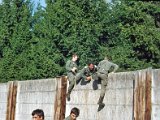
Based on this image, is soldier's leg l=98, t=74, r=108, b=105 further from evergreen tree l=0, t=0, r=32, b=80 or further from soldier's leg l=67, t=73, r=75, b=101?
evergreen tree l=0, t=0, r=32, b=80

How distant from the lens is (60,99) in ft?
50.8

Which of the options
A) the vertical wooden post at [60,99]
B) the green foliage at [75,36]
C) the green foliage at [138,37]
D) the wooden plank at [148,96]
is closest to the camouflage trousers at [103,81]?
the wooden plank at [148,96]

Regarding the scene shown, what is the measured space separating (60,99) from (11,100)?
15.2 feet

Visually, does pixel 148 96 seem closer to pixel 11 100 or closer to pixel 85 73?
pixel 85 73

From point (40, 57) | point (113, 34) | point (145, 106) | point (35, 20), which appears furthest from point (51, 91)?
point (35, 20)

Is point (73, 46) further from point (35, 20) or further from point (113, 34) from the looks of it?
point (35, 20)

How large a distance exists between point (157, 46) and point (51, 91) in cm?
1097

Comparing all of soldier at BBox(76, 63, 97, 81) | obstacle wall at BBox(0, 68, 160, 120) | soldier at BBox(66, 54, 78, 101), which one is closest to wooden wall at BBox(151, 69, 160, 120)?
obstacle wall at BBox(0, 68, 160, 120)

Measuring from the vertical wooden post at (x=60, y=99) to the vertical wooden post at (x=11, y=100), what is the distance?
13.9ft

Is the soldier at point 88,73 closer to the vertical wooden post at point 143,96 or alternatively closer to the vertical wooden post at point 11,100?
the vertical wooden post at point 143,96

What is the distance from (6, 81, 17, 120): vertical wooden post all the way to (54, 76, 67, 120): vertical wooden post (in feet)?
13.9

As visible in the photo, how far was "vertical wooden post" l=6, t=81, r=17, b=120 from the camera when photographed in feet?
64.2

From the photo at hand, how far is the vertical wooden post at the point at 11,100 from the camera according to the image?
64.2 ft

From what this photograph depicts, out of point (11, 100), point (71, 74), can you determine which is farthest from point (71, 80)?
point (11, 100)
